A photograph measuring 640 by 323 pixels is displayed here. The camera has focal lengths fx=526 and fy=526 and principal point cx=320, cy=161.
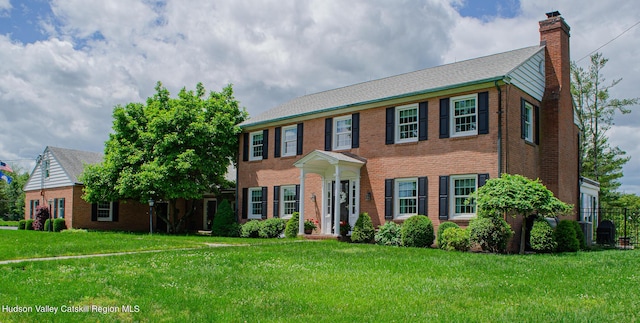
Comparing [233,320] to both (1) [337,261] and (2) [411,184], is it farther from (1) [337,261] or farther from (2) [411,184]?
(2) [411,184]

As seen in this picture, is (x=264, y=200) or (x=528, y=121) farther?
(x=264, y=200)

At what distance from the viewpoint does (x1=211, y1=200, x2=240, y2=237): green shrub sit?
2480cm

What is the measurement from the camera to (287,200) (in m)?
24.0

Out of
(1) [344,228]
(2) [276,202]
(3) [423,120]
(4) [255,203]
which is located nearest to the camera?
(3) [423,120]

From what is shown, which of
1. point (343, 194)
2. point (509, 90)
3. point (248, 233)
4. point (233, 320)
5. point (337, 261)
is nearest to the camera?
point (233, 320)

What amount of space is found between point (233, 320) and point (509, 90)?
14052mm

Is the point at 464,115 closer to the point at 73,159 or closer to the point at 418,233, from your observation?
the point at 418,233

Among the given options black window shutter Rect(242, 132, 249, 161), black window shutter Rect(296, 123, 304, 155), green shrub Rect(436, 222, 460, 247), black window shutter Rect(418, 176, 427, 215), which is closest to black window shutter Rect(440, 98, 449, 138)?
black window shutter Rect(418, 176, 427, 215)

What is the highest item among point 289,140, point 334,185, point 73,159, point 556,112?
A: point 556,112

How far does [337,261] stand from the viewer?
40.4ft

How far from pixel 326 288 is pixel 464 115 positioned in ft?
37.3

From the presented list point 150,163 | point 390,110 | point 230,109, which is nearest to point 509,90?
point 390,110

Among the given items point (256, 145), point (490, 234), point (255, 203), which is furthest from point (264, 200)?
point (490, 234)

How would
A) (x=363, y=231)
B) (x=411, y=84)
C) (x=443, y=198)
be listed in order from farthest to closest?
(x=411, y=84), (x=363, y=231), (x=443, y=198)
